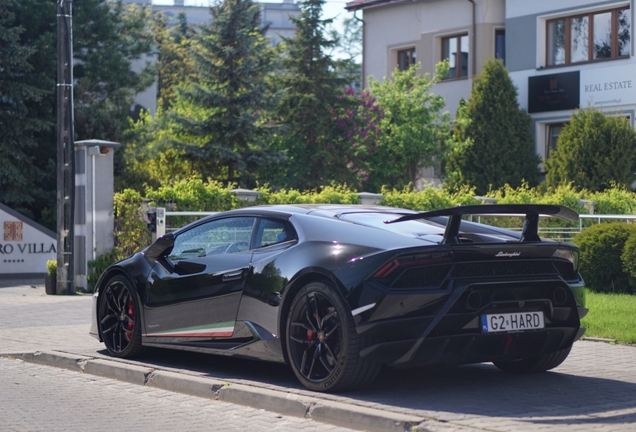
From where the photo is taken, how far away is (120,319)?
906cm

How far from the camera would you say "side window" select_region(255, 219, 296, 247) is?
24.9ft

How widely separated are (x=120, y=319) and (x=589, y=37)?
2590 centimetres

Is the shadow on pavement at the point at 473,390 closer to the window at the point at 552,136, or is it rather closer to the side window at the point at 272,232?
the side window at the point at 272,232

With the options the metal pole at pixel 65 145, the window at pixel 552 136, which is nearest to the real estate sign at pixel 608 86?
the window at pixel 552 136

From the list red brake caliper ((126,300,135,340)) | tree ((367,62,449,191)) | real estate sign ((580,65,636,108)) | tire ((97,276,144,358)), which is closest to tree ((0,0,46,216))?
tree ((367,62,449,191))

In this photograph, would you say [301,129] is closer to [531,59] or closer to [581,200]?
[531,59]

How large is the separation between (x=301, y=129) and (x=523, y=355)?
1057 inches

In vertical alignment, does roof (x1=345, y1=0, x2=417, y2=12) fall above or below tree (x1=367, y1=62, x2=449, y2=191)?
above

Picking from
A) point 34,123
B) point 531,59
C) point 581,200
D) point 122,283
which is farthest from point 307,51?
point 122,283

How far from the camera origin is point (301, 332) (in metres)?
7.12

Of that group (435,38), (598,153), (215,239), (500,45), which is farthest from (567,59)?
(215,239)

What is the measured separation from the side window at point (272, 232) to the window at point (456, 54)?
29.0 m

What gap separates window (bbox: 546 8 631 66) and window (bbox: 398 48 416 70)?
6579mm

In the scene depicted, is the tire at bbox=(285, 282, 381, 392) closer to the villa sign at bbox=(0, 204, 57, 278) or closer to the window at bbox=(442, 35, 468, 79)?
the villa sign at bbox=(0, 204, 57, 278)
